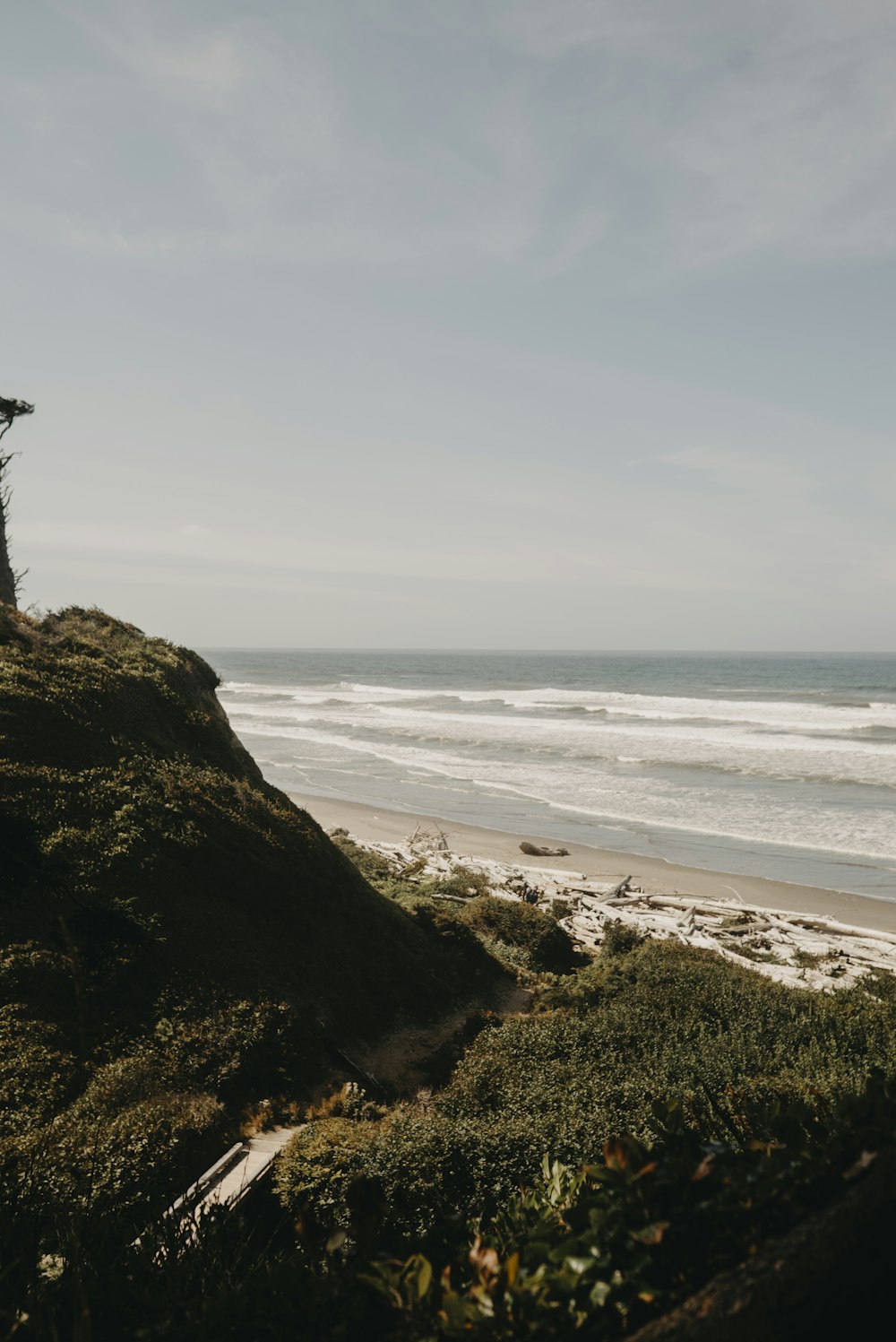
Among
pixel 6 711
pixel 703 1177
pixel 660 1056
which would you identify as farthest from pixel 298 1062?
pixel 703 1177

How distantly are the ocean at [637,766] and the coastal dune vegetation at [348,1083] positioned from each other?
34.9 feet

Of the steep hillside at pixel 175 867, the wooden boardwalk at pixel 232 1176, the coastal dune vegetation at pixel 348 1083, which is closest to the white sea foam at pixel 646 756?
the coastal dune vegetation at pixel 348 1083

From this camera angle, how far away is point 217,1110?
797cm

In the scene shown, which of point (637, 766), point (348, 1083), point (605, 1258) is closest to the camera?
point (605, 1258)

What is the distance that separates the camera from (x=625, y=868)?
2289cm

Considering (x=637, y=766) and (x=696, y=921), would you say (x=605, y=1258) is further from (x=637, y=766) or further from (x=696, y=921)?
(x=637, y=766)

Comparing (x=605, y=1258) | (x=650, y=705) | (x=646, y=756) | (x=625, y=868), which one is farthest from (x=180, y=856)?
(x=650, y=705)

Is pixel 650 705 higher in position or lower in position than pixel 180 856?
lower

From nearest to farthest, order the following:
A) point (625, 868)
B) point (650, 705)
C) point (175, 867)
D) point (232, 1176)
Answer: point (232, 1176) → point (175, 867) → point (625, 868) → point (650, 705)

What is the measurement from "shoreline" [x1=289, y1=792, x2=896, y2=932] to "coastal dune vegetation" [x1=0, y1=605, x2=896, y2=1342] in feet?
17.1

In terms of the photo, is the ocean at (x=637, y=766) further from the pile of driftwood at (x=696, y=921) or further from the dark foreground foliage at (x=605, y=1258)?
the dark foreground foliage at (x=605, y=1258)

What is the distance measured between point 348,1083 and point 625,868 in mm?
15317

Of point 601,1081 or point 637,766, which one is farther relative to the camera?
point 637,766

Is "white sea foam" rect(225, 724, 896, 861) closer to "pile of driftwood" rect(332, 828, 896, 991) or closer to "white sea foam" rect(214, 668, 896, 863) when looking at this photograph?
"white sea foam" rect(214, 668, 896, 863)
